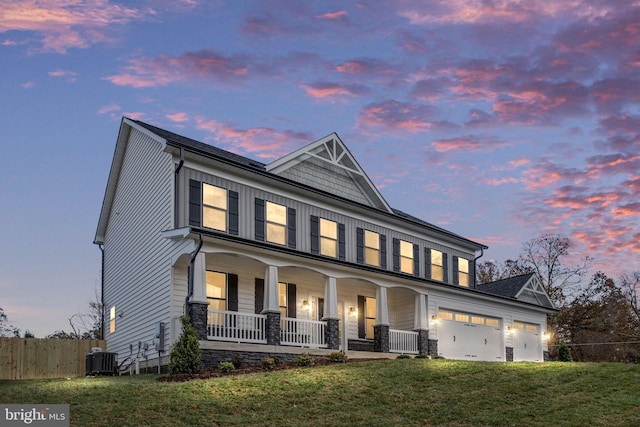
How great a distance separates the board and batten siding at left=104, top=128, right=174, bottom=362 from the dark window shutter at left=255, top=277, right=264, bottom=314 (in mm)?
3644

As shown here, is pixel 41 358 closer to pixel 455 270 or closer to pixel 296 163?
pixel 296 163

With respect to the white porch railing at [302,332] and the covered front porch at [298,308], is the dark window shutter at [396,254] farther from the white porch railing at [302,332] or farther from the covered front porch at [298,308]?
the white porch railing at [302,332]

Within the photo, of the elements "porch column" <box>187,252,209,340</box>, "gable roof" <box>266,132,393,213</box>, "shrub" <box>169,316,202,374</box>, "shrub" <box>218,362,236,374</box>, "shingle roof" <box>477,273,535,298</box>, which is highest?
"gable roof" <box>266,132,393,213</box>

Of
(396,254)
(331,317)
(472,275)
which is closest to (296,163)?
(331,317)

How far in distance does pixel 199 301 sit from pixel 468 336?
15.6 m

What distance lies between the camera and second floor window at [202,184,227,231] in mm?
23859

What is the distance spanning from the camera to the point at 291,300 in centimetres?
2720

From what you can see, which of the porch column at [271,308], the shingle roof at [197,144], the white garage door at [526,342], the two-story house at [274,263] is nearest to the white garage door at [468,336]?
the two-story house at [274,263]

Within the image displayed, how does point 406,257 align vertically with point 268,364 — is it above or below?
above

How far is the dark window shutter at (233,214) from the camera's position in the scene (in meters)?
24.5

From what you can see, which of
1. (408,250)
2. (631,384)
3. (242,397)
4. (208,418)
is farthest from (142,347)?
(631,384)

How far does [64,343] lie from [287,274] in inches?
344

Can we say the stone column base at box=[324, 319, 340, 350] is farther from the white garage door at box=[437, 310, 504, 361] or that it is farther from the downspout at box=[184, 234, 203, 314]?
the white garage door at box=[437, 310, 504, 361]

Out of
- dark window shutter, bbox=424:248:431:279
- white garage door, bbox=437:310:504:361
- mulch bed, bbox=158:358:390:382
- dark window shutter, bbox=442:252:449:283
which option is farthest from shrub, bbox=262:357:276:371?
dark window shutter, bbox=442:252:449:283
